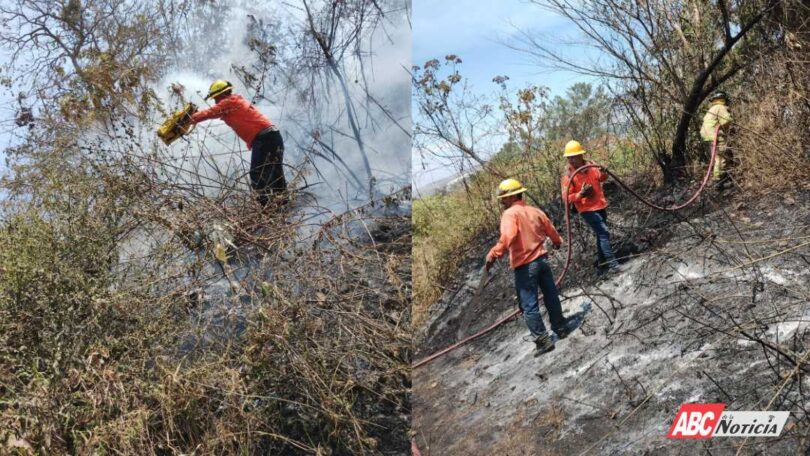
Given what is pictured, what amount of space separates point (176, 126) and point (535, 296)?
244 cm

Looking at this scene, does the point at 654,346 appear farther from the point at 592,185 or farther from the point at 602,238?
the point at 592,185

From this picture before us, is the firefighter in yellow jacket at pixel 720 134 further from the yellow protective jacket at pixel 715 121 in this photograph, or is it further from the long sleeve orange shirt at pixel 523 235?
the long sleeve orange shirt at pixel 523 235

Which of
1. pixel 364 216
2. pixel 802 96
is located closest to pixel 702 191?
pixel 802 96

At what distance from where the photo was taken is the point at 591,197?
3494mm

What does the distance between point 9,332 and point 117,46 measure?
1.87m

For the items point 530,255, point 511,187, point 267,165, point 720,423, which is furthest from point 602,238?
point 267,165

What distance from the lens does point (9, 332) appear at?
13.4 ft

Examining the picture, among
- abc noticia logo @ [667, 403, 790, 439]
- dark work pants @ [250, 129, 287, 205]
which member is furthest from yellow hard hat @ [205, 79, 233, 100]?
abc noticia logo @ [667, 403, 790, 439]

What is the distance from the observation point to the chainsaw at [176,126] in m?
4.78

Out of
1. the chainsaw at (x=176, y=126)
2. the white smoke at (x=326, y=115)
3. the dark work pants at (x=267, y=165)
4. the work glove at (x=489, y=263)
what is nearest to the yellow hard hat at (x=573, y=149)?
the work glove at (x=489, y=263)

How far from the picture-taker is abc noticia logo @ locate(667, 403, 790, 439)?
109 inches

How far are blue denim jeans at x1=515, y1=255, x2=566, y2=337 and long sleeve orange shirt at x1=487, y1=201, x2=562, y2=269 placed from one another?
0.05 m

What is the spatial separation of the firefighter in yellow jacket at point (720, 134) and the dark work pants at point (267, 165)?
94.4 inches

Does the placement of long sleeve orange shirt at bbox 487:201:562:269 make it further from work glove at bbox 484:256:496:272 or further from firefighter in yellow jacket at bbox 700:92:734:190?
firefighter in yellow jacket at bbox 700:92:734:190
